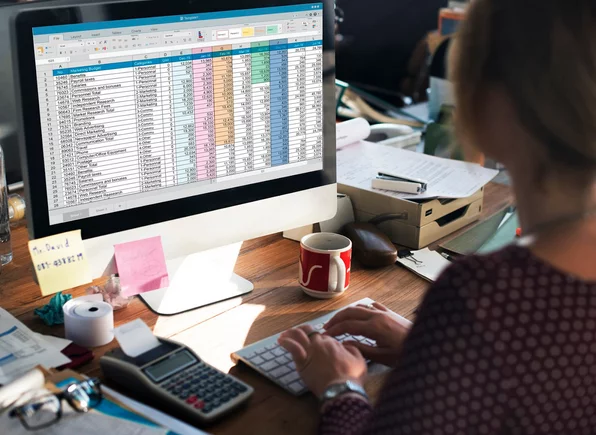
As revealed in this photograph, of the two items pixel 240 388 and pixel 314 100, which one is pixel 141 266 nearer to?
pixel 240 388

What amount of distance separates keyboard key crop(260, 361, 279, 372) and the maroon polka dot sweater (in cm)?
33

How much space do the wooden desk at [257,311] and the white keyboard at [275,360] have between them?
11 mm

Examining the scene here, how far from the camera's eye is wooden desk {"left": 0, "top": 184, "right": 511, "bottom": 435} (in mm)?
1060

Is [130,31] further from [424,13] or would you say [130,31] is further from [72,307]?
[424,13]

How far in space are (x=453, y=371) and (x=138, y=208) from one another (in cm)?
63

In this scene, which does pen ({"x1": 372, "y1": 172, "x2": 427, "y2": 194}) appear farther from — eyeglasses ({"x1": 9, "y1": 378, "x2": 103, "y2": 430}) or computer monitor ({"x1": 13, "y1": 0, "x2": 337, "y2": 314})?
eyeglasses ({"x1": 9, "y1": 378, "x2": 103, "y2": 430})

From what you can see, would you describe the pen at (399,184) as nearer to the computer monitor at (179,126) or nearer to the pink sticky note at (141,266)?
the computer monitor at (179,126)

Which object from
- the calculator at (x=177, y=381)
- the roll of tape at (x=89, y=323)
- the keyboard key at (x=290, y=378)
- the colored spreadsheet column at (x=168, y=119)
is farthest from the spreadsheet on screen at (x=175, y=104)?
the keyboard key at (x=290, y=378)

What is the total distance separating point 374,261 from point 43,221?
2.05 ft

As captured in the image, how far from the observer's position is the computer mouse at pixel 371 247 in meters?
1.48

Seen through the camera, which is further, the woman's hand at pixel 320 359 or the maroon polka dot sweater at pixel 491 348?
the woman's hand at pixel 320 359

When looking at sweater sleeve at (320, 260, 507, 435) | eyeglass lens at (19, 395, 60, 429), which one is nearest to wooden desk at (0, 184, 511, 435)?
eyeglass lens at (19, 395, 60, 429)

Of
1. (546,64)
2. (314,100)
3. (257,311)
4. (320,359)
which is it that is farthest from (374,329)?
(546,64)

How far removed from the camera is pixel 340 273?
1355 millimetres
